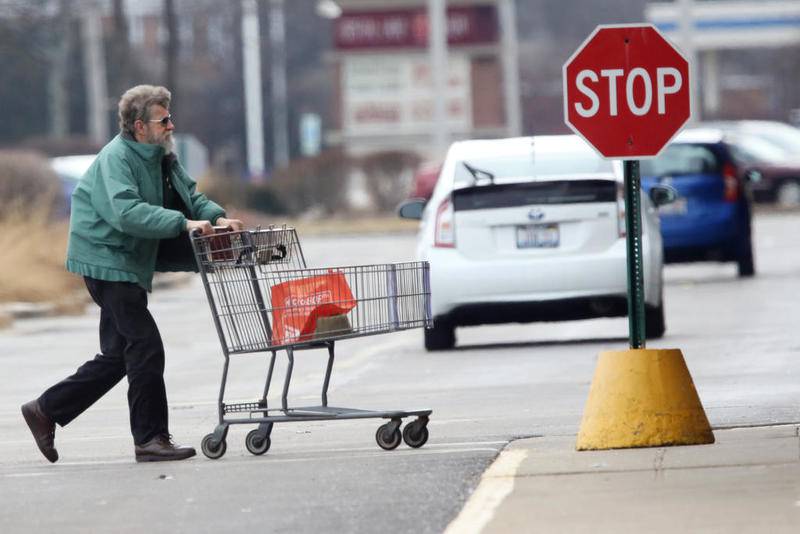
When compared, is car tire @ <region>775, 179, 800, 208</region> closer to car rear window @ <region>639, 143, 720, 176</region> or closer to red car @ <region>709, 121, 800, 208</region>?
red car @ <region>709, 121, 800, 208</region>

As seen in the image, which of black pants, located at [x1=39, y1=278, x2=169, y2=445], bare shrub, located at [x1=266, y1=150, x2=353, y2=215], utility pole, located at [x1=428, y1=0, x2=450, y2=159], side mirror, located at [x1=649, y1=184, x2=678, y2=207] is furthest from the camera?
utility pole, located at [x1=428, y1=0, x2=450, y2=159]

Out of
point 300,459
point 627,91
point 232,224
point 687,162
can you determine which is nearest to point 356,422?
point 300,459

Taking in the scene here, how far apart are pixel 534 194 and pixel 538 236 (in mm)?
320

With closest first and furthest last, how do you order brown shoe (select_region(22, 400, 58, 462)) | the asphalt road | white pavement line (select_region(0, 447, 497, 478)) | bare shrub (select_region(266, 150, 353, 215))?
1. the asphalt road
2. white pavement line (select_region(0, 447, 497, 478))
3. brown shoe (select_region(22, 400, 58, 462))
4. bare shrub (select_region(266, 150, 353, 215))

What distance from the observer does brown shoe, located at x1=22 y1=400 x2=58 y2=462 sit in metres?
9.70

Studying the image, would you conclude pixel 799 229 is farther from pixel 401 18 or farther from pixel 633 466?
pixel 633 466

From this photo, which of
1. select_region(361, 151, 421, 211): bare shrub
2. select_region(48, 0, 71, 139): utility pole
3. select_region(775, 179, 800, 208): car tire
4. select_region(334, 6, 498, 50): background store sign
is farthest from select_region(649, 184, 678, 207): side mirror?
select_region(48, 0, 71, 139): utility pole

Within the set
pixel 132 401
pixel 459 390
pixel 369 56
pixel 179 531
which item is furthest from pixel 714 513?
pixel 369 56

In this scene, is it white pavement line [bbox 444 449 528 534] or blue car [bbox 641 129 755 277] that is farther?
blue car [bbox 641 129 755 277]

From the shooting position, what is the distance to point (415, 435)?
9.56 m

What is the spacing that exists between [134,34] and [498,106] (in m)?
65.1

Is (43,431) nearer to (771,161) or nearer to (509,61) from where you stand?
(771,161)

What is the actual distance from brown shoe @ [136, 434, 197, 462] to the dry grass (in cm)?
1348

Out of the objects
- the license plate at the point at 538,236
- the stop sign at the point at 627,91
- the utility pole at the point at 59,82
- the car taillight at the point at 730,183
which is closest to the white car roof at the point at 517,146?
the license plate at the point at 538,236
